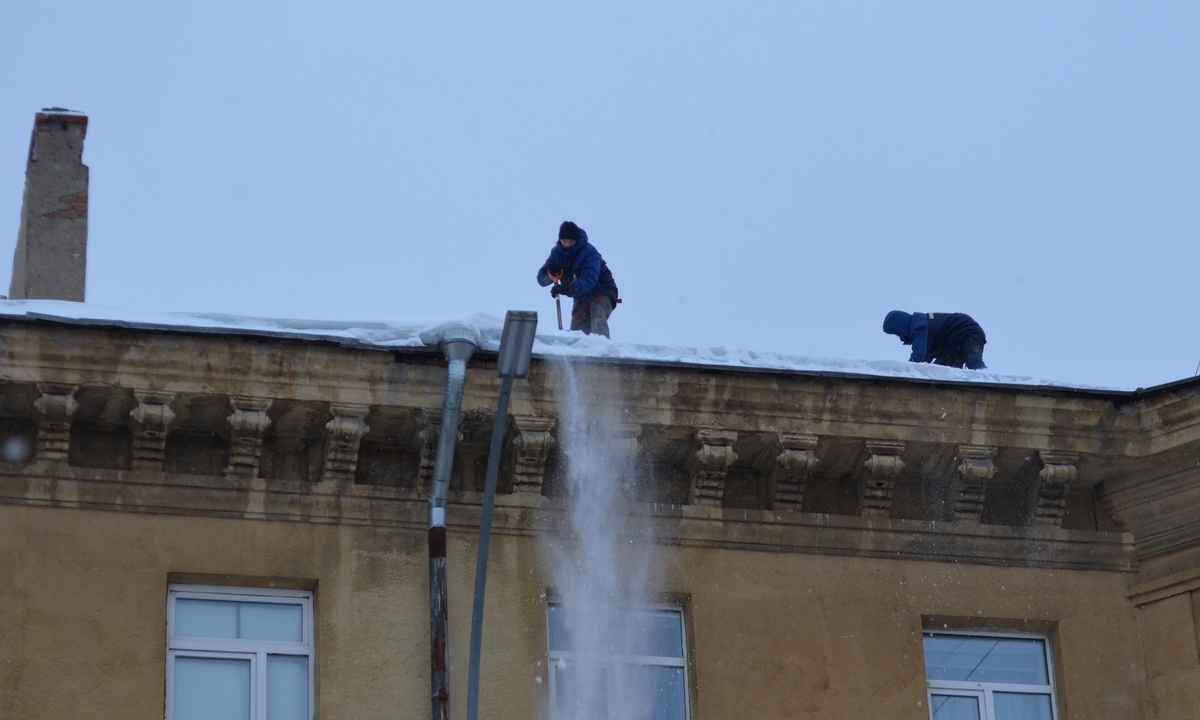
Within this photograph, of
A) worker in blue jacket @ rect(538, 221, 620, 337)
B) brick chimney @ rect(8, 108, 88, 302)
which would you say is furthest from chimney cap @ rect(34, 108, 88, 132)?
worker in blue jacket @ rect(538, 221, 620, 337)

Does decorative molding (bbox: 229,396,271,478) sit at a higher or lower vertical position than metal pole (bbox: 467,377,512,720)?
higher

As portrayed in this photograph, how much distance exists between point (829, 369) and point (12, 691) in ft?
18.1

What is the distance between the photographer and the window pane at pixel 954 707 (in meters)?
14.1

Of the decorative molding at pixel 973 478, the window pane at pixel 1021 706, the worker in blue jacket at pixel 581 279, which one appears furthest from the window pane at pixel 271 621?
the worker in blue jacket at pixel 581 279

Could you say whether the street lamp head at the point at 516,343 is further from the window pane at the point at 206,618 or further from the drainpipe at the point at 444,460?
the window pane at the point at 206,618

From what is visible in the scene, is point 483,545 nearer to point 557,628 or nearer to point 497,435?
point 497,435

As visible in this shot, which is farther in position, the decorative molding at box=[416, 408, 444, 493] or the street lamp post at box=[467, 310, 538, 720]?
the decorative molding at box=[416, 408, 444, 493]

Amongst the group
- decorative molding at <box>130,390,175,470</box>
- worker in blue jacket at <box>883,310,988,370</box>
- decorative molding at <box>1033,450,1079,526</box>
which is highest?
worker in blue jacket at <box>883,310,988,370</box>

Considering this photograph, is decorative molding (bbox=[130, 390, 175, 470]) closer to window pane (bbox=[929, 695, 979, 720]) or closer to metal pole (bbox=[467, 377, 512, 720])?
metal pole (bbox=[467, 377, 512, 720])

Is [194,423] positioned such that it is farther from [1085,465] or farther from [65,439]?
[1085,465]

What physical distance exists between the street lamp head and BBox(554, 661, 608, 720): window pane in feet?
6.71

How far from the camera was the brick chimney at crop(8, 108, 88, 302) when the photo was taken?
55.7ft

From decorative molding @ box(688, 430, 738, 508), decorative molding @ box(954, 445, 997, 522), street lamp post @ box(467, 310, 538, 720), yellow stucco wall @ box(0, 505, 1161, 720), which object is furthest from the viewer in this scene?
decorative molding @ box(954, 445, 997, 522)

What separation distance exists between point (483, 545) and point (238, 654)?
5.64 feet
